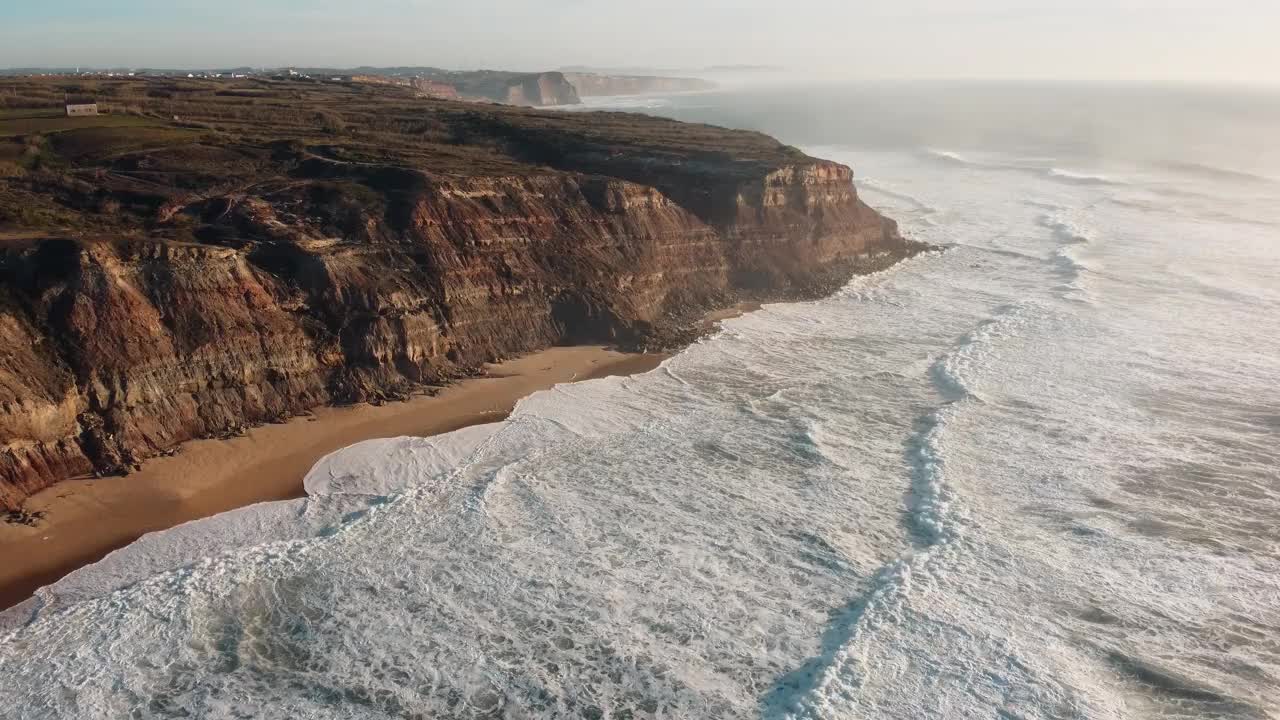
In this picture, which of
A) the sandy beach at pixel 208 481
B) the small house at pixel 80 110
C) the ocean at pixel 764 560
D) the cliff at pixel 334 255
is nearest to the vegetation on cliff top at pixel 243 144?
the cliff at pixel 334 255

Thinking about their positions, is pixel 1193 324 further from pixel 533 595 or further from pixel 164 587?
pixel 164 587

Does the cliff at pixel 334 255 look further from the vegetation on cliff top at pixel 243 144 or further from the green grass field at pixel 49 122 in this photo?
the green grass field at pixel 49 122

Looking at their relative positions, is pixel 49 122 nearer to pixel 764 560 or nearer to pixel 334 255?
pixel 334 255

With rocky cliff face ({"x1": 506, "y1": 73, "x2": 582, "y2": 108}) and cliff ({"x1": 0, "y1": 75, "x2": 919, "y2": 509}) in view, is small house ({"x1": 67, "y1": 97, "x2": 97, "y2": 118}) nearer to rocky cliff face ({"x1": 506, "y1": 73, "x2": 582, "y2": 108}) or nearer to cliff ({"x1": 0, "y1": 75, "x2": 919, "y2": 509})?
cliff ({"x1": 0, "y1": 75, "x2": 919, "y2": 509})

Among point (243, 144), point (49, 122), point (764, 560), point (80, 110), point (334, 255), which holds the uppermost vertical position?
point (80, 110)

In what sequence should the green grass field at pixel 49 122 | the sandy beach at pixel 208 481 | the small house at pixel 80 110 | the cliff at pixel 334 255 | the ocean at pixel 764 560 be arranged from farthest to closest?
the small house at pixel 80 110
the green grass field at pixel 49 122
the cliff at pixel 334 255
the sandy beach at pixel 208 481
the ocean at pixel 764 560

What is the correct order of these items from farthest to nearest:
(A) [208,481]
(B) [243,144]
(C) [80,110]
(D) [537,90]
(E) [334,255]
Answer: (D) [537,90], (C) [80,110], (B) [243,144], (E) [334,255], (A) [208,481]

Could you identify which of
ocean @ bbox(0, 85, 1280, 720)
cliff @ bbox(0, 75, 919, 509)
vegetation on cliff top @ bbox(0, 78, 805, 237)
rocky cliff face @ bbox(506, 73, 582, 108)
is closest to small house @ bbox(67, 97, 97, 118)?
vegetation on cliff top @ bbox(0, 78, 805, 237)

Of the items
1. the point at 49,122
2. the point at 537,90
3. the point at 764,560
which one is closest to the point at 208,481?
the point at 764,560
